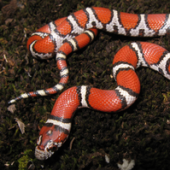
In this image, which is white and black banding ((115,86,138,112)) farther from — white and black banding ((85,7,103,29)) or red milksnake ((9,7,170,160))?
white and black banding ((85,7,103,29))

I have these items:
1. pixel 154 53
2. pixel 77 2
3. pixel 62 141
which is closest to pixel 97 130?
pixel 62 141

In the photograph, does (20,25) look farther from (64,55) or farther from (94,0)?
(94,0)

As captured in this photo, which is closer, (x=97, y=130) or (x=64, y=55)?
(x=97, y=130)

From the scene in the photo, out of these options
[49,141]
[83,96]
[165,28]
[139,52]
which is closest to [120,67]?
[139,52]

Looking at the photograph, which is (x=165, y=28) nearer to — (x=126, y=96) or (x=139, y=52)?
(x=139, y=52)

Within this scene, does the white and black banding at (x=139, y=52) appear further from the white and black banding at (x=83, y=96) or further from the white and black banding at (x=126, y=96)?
the white and black banding at (x=83, y=96)

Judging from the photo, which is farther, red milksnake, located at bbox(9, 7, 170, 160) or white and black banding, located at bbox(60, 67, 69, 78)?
white and black banding, located at bbox(60, 67, 69, 78)

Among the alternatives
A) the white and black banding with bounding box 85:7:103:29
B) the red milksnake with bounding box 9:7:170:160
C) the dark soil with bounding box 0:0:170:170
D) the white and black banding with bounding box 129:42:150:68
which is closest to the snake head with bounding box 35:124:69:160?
the red milksnake with bounding box 9:7:170:160
